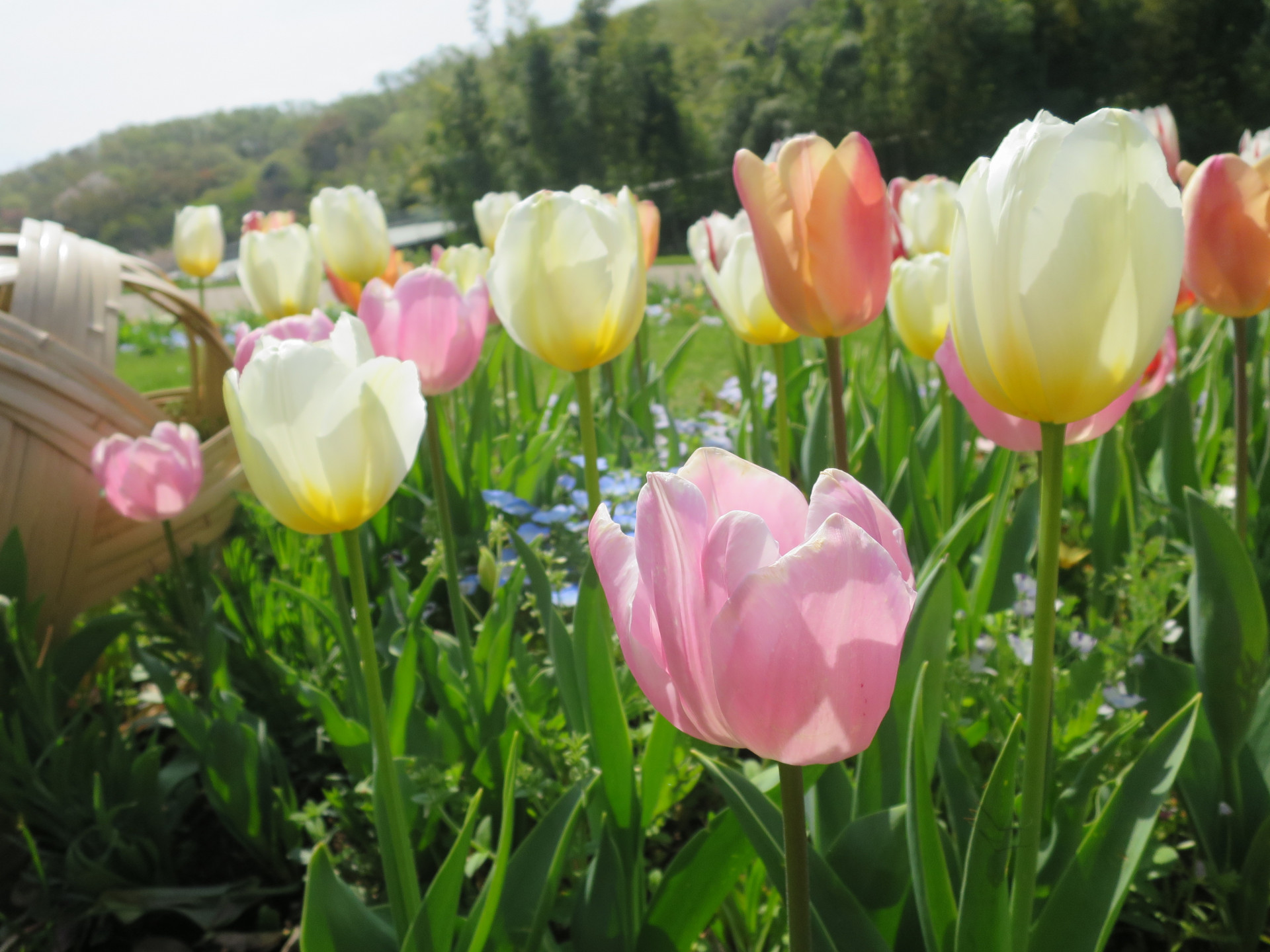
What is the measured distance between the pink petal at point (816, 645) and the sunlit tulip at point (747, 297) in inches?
40.3

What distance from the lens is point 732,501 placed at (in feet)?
1.78

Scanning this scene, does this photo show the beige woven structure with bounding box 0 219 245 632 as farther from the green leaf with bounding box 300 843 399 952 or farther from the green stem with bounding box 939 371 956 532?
the green stem with bounding box 939 371 956 532

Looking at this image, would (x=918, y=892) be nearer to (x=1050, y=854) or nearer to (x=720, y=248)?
(x=1050, y=854)

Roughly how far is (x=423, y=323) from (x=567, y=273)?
263mm

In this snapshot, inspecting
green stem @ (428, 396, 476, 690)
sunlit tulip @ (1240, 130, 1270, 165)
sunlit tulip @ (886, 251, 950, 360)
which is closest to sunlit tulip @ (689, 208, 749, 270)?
sunlit tulip @ (886, 251, 950, 360)

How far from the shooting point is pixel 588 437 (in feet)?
3.34

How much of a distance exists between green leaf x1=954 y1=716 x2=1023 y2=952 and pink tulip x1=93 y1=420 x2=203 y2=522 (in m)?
1.38

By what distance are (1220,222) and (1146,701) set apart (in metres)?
0.62

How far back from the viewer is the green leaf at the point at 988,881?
2.38 ft

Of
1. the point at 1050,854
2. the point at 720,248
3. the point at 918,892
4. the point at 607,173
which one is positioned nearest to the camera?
the point at 918,892

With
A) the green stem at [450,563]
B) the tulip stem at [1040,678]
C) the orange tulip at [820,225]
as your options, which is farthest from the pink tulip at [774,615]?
the green stem at [450,563]

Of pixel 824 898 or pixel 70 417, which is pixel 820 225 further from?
pixel 70 417

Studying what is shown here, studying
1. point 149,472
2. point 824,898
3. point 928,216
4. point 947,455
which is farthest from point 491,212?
point 824,898

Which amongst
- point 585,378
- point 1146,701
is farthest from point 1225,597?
point 585,378
